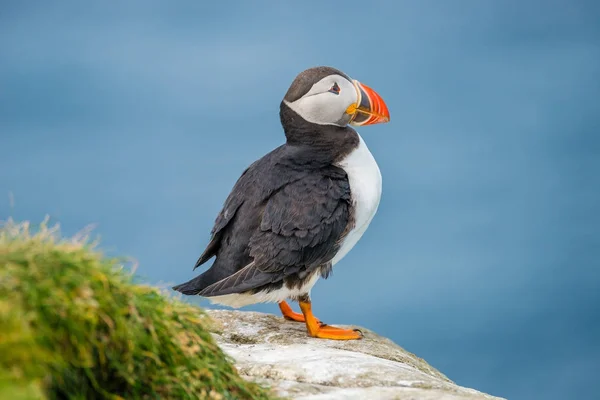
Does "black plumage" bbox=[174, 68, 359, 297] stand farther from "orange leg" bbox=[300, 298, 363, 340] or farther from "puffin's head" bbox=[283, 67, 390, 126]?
"orange leg" bbox=[300, 298, 363, 340]

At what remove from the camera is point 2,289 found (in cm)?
343

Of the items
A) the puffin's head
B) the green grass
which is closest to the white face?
the puffin's head

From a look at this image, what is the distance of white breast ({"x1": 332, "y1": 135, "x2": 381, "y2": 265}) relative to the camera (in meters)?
7.21

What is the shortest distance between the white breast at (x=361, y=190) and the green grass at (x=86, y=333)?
2.95 m

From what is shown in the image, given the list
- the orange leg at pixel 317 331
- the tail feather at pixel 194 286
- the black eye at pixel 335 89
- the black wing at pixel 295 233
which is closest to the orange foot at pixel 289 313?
the orange leg at pixel 317 331

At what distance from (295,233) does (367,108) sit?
1524 mm

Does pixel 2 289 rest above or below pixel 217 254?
below

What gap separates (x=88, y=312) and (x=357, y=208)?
388 cm

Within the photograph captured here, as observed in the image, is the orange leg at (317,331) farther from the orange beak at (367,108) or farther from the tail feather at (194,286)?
the orange beak at (367,108)

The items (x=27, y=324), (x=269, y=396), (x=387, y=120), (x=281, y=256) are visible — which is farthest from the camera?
(x=387, y=120)

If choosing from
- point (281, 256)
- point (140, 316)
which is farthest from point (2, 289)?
point (281, 256)

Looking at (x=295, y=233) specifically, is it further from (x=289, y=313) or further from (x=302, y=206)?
(x=289, y=313)

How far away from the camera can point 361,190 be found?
7.25 meters

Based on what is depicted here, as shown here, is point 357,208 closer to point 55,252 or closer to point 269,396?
point 269,396
